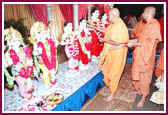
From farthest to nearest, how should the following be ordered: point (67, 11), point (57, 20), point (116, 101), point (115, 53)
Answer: point (57, 20), point (67, 11), point (116, 101), point (115, 53)

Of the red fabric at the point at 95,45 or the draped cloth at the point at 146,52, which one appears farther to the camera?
the red fabric at the point at 95,45

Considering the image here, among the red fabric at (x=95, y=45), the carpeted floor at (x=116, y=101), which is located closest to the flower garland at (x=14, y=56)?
the carpeted floor at (x=116, y=101)

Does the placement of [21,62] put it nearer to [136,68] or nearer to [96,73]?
[96,73]

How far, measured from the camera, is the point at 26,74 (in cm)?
237

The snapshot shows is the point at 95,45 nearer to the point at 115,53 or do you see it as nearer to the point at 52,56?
the point at 115,53

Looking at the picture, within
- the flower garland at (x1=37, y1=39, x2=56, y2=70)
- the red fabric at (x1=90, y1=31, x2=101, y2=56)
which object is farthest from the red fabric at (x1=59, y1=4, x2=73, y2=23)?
the flower garland at (x1=37, y1=39, x2=56, y2=70)

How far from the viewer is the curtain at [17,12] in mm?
4943

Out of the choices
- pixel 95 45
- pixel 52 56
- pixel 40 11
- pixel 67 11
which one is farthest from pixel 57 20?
pixel 52 56

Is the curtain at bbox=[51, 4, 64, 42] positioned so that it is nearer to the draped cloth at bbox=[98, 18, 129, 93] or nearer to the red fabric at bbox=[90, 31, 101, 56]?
the red fabric at bbox=[90, 31, 101, 56]

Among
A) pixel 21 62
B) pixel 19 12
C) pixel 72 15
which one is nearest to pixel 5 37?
pixel 21 62

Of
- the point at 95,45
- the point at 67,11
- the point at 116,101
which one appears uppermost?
the point at 67,11

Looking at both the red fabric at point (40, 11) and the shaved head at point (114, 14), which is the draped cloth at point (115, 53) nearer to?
the shaved head at point (114, 14)

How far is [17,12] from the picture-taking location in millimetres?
5320

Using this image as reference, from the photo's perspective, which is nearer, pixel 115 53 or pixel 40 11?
pixel 115 53
